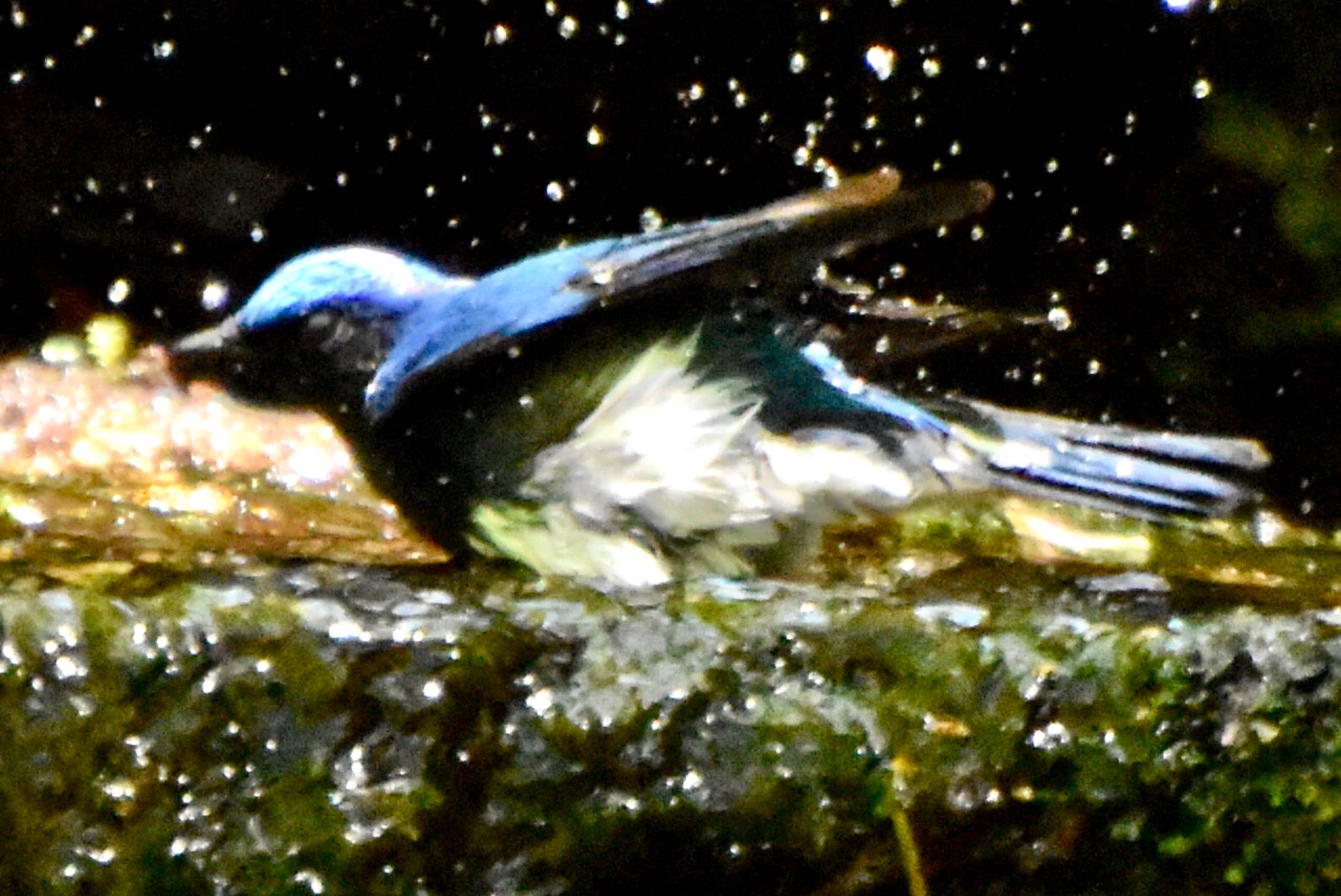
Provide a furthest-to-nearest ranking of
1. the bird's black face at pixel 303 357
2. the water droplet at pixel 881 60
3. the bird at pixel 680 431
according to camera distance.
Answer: the water droplet at pixel 881 60
the bird's black face at pixel 303 357
the bird at pixel 680 431

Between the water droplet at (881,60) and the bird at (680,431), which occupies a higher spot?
the water droplet at (881,60)

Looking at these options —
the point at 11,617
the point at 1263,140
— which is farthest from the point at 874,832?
the point at 1263,140

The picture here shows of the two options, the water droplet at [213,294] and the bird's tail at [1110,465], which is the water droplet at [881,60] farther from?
the water droplet at [213,294]

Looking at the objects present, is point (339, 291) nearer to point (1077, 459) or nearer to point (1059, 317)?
point (1077, 459)

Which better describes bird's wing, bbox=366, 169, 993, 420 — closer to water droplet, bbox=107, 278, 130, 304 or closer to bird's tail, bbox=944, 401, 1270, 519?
bird's tail, bbox=944, 401, 1270, 519

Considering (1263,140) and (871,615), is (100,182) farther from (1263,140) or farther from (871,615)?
(871,615)

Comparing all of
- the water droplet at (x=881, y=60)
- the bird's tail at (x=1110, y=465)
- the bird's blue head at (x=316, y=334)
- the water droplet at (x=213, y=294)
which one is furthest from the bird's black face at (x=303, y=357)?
the water droplet at (x=881, y=60)

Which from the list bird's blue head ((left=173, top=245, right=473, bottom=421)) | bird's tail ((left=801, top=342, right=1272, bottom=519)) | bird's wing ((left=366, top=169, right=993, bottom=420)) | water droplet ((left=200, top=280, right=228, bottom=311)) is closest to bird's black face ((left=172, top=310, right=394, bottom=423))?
bird's blue head ((left=173, top=245, right=473, bottom=421))

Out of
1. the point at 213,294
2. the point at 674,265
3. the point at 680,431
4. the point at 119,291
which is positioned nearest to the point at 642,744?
the point at 674,265
